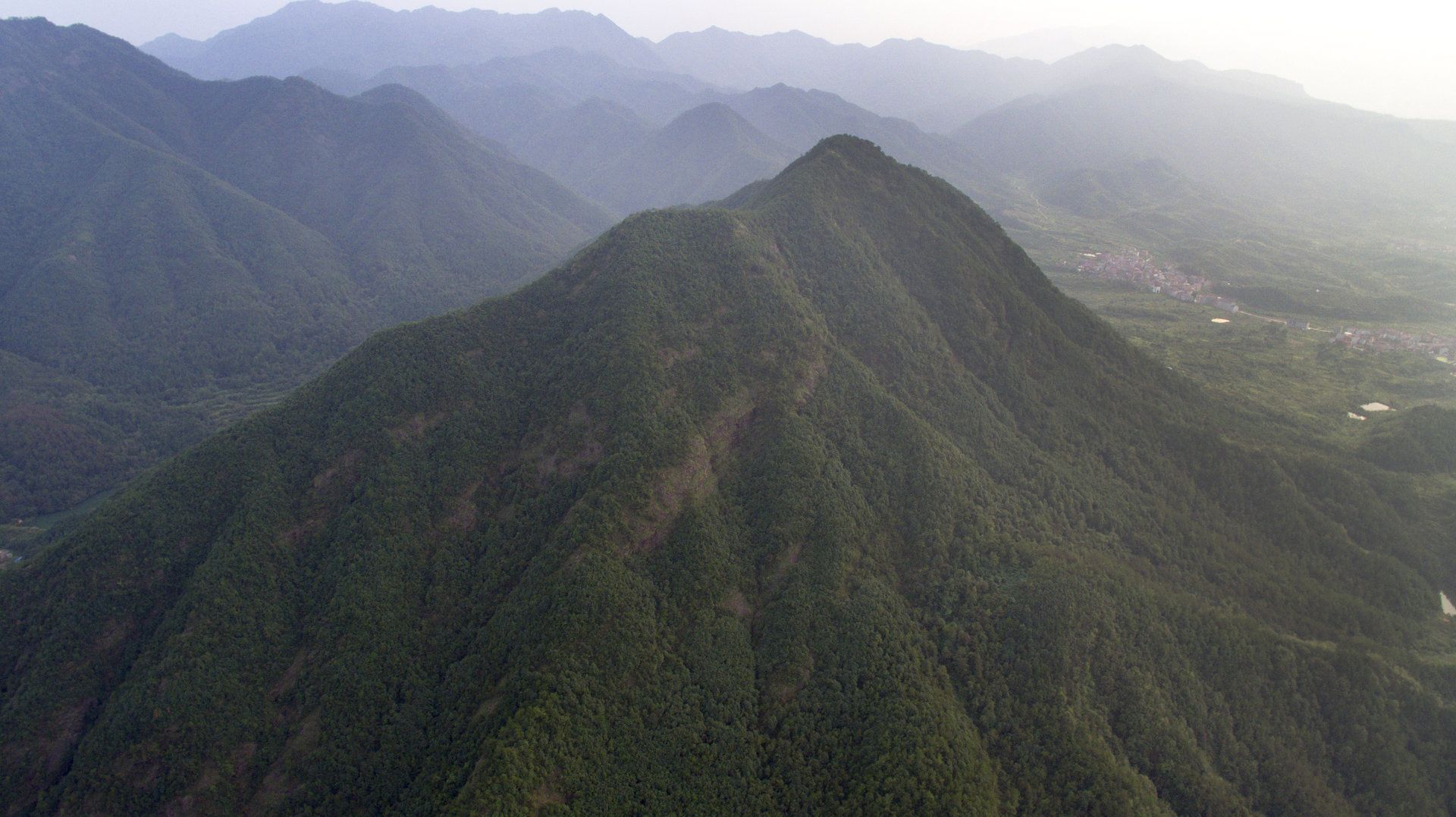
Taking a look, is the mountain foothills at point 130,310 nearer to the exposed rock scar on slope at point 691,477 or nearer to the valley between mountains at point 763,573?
the valley between mountains at point 763,573

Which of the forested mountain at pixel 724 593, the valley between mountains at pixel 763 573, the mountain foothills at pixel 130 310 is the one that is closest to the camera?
the forested mountain at pixel 724 593

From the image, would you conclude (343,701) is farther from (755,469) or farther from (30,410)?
(30,410)

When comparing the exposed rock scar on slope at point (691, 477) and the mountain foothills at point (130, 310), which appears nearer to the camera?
the exposed rock scar on slope at point (691, 477)

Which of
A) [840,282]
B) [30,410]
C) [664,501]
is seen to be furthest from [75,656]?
[30,410]

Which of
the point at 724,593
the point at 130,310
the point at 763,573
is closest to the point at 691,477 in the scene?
the point at 763,573

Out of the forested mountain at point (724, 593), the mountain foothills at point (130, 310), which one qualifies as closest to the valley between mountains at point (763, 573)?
the forested mountain at point (724, 593)

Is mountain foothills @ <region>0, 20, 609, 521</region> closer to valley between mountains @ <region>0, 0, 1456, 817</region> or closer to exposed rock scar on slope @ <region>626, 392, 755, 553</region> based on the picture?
valley between mountains @ <region>0, 0, 1456, 817</region>

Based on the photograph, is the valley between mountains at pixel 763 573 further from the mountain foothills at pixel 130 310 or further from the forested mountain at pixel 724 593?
the mountain foothills at pixel 130 310

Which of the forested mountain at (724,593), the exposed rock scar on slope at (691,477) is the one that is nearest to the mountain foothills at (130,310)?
the forested mountain at (724,593)

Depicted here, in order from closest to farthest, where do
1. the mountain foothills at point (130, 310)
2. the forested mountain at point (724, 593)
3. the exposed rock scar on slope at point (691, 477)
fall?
the forested mountain at point (724, 593) → the exposed rock scar on slope at point (691, 477) → the mountain foothills at point (130, 310)

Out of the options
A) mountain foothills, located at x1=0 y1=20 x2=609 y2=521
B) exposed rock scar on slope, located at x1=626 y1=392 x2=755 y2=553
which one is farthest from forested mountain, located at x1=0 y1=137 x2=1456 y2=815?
mountain foothills, located at x1=0 y1=20 x2=609 y2=521
